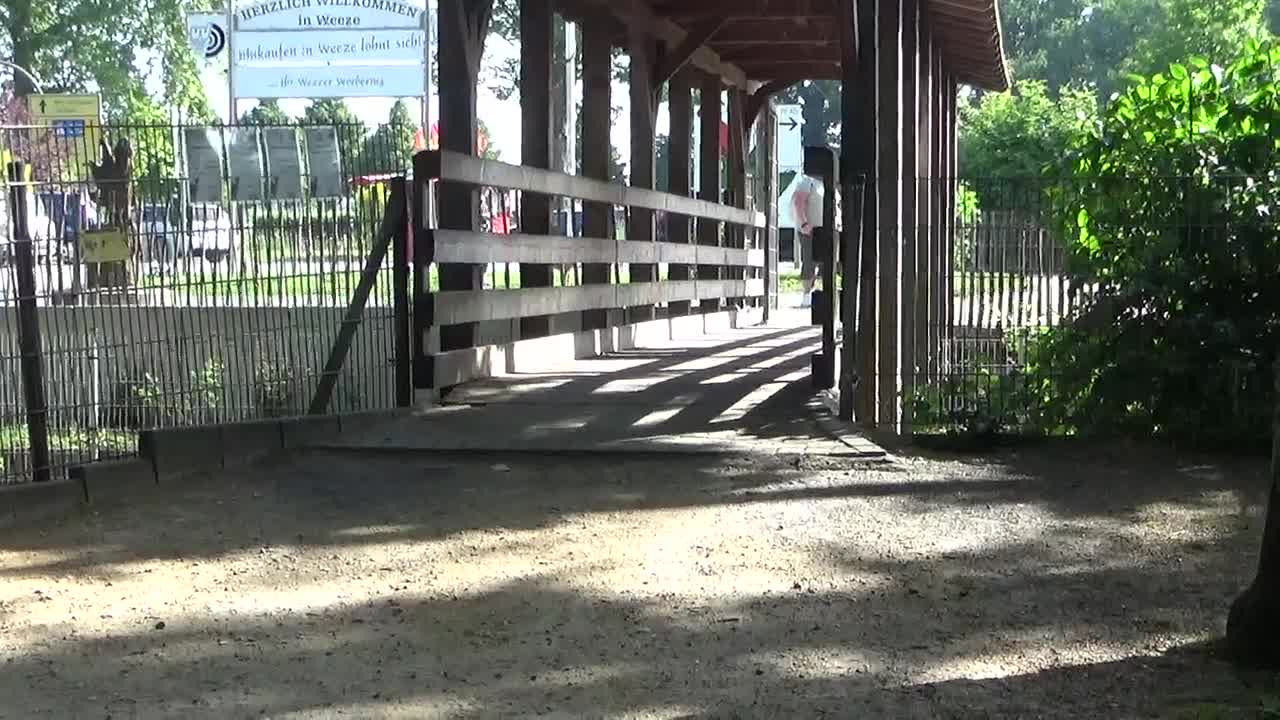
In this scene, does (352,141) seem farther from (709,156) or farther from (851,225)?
(709,156)

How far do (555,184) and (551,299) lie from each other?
3.28 ft

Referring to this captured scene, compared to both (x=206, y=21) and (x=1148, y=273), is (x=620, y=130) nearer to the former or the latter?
(x=206, y=21)

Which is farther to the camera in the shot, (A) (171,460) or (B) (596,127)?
(B) (596,127)

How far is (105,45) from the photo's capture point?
5719 centimetres

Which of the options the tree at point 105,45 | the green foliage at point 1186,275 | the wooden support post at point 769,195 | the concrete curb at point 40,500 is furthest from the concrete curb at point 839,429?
the tree at point 105,45

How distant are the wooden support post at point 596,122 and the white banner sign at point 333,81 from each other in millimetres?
15886

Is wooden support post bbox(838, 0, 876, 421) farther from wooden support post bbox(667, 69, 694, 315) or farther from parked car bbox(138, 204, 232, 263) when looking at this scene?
wooden support post bbox(667, 69, 694, 315)

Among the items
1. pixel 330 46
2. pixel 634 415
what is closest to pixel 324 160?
pixel 634 415

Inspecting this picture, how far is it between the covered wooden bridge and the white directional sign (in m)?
14.0

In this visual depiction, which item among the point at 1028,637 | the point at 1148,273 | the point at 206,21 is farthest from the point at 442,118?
the point at 206,21

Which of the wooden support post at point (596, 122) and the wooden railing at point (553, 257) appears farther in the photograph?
the wooden support post at point (596, 122)

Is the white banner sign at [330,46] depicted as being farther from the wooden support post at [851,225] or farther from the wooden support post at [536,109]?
the wooden support post at [851,225]

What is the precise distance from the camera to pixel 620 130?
171ft

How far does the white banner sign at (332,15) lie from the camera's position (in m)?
29.9
